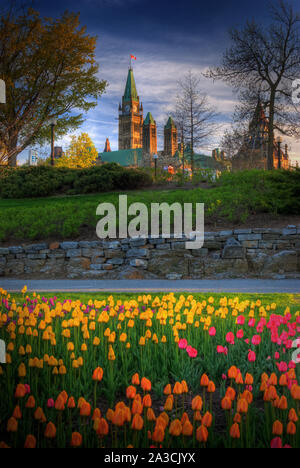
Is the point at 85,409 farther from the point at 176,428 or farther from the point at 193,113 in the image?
the point at 193,113

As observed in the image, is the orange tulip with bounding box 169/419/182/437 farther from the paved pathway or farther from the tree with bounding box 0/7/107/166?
the tree with bounding box 0/7/107/166

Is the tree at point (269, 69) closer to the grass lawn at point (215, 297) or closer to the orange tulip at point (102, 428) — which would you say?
Result: the grass lawn at point (215, 297)

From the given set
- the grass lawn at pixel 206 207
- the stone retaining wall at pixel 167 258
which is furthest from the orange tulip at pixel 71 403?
the grass lawn at pixel 206 207

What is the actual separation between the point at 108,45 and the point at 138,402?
14.7ft

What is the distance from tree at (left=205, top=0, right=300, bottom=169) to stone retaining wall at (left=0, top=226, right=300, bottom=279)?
29.8ft

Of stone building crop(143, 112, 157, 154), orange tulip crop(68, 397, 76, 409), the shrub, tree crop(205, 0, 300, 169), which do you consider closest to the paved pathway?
orange tulip crop(68, 397, 76, 409)

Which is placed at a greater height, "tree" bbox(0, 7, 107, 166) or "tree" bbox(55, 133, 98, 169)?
"tree" bbox(55, 133, 98, 169)

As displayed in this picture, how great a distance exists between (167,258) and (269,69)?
1312 cm

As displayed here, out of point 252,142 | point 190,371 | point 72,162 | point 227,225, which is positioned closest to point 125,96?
point 72,162

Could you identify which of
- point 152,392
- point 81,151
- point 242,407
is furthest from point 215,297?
point 81,151

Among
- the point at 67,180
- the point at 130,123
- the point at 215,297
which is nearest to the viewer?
the point at 215,297

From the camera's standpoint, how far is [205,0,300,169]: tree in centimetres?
1652

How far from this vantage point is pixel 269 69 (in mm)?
17375
